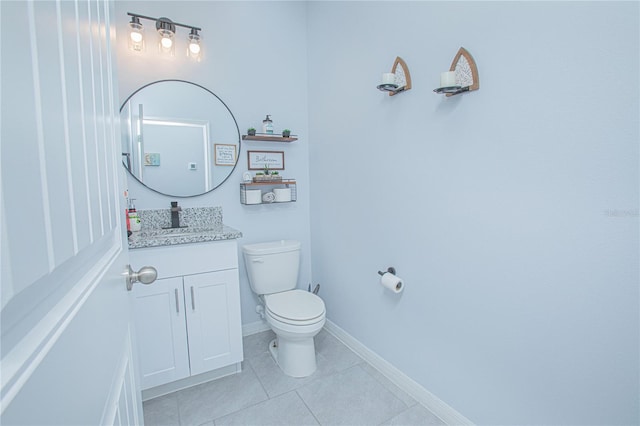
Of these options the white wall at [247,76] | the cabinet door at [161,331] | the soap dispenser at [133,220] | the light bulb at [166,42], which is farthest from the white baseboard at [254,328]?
the light bulb at [166,42]

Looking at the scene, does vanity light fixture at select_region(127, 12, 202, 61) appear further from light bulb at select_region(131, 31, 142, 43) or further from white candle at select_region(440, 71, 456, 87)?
white candle at select_region(440, 71, 456, 87)

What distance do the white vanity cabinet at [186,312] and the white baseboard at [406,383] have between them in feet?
2.66

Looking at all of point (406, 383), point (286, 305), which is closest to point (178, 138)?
point (286, 305)

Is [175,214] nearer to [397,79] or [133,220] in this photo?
[133,220]

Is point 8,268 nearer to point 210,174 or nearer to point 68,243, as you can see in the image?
point 68,243

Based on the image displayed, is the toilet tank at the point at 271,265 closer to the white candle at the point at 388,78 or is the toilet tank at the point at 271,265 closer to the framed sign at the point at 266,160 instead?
the framed sign at the point at 266,160

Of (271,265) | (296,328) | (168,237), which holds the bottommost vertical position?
(296,328)

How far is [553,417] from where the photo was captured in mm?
1165

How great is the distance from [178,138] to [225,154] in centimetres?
34

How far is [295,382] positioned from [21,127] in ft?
6.66

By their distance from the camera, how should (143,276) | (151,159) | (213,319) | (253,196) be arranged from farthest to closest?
(253,196) → (151,159) → (213,319) → (143,276)

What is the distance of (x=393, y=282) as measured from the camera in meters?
1.75

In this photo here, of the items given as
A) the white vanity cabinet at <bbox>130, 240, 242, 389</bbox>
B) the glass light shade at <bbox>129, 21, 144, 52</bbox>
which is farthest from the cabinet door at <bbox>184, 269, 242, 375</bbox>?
the glass light shade at <bbox>129, 21, 144, 52</bbox>

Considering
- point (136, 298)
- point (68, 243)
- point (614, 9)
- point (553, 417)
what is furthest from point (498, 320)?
point (136, 298)
